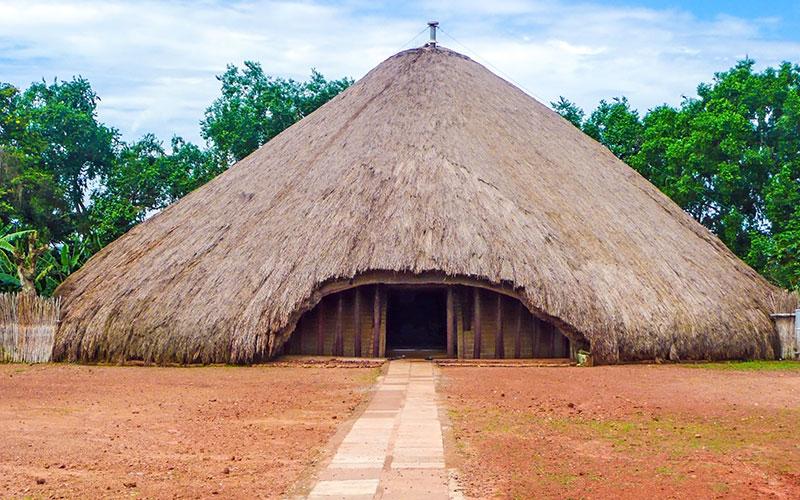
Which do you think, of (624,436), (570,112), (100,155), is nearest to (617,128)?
(570,112)

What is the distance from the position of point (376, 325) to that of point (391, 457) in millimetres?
9008

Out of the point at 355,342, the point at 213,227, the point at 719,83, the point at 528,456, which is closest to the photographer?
the point at 528,456

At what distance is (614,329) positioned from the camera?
14609 mm

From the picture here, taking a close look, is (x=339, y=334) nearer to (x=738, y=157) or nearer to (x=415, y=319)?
(x=415, y=319)

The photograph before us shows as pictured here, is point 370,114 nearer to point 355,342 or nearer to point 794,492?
point 355,342

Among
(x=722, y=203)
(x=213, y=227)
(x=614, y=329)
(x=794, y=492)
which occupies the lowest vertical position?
(x=794, y=492)

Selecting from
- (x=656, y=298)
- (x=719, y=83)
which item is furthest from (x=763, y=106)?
(x=656, y=298)

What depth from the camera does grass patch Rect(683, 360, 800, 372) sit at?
48.5ft

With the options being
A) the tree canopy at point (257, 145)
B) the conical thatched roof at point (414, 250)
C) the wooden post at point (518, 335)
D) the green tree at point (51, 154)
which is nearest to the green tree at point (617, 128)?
the tree canopy at point (257, 145)

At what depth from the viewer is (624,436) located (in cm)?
798

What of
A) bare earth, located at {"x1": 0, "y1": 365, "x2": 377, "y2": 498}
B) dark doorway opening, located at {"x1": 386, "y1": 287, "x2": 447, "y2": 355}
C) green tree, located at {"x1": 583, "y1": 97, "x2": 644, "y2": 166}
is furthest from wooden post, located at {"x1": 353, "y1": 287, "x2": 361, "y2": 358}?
green tree, located at {"x1": 583, "y1": 97, "x2": 644, "y2": 166}

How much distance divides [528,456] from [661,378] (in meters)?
6.66

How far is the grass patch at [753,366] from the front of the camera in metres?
14.8

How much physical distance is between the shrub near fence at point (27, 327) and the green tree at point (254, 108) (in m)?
15.9
